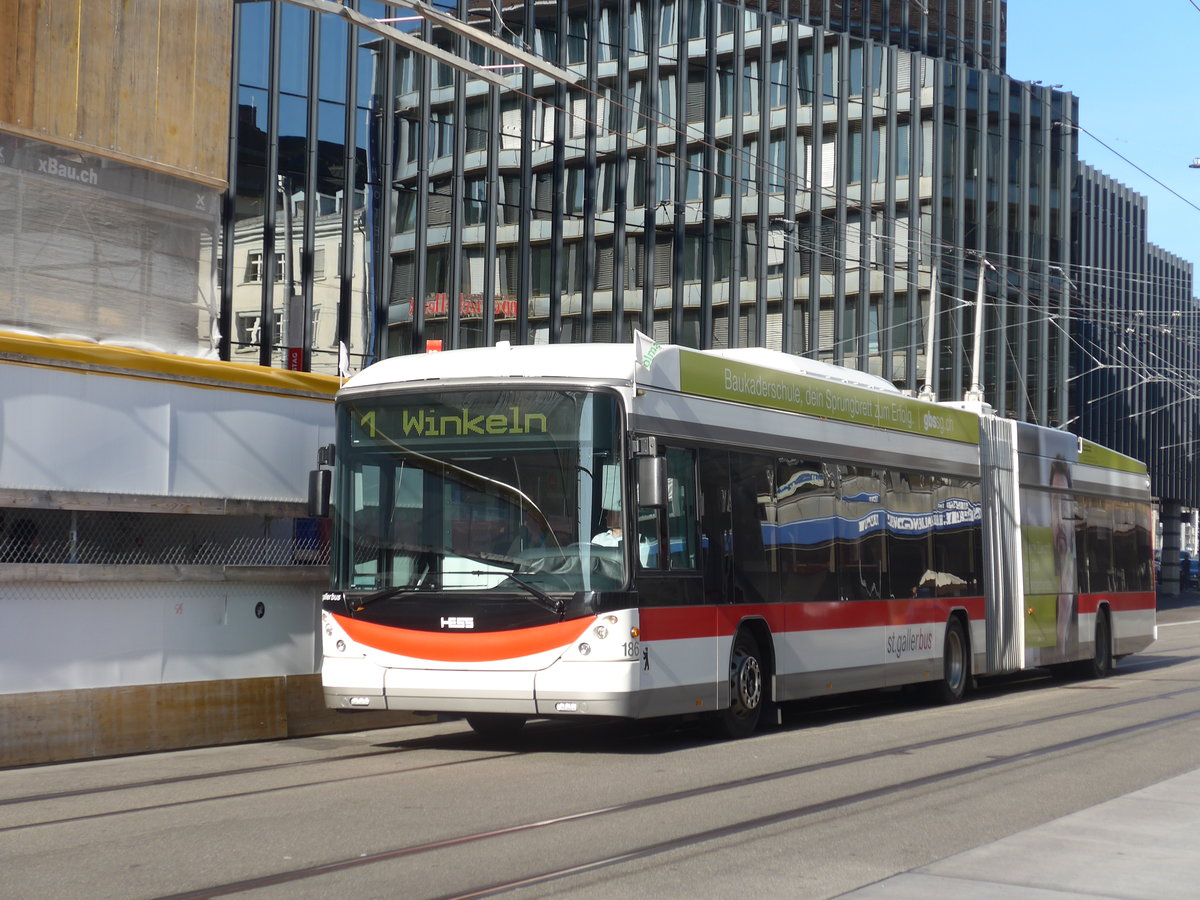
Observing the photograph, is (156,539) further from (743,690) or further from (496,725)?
(743,690)

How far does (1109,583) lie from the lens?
2284 centimetres

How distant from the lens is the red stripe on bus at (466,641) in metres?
11.5

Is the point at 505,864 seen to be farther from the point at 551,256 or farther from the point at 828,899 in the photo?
the point at 551,256

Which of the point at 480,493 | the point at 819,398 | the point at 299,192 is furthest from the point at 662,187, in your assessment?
the point at 480,493

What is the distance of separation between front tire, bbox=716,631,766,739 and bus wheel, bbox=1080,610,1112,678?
33.4ft

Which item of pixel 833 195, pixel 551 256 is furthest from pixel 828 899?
pixel 833 195

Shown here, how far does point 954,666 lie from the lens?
1789cm

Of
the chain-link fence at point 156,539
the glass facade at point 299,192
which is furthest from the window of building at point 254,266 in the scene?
the chain-link fence at point 156,539

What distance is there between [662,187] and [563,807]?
31.6 m

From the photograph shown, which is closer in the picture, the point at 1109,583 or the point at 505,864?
the point at 505,864

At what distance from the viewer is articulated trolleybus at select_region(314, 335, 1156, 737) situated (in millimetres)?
11570

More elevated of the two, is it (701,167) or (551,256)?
(701,167)

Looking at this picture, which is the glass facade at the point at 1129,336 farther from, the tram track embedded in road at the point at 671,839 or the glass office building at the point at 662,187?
the tram track embedded in road at the point at 671,839

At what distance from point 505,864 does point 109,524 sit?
6513 mm
